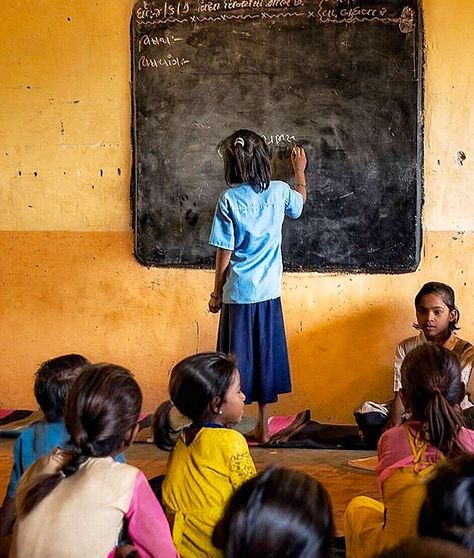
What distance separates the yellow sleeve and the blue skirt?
4.82ft

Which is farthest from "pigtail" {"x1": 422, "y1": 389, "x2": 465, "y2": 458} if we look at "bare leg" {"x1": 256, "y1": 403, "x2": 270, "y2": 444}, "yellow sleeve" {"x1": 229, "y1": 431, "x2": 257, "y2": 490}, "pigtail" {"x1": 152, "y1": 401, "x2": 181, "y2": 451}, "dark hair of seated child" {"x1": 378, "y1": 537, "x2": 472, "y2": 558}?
"bare leg" {"x1": 256, "y1": 403, "x2": 270, "y2": 444}

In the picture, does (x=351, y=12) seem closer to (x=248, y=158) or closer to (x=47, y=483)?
(x=248, y=158)

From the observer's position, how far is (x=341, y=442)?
3.67m

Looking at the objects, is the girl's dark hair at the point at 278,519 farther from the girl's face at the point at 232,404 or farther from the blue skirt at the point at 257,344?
the blue skirt at the point at 257,344

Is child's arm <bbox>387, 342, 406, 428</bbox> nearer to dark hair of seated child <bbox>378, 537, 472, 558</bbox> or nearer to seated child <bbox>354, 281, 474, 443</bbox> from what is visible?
seated child <bbox>354, 281, 474, 443</bbox>

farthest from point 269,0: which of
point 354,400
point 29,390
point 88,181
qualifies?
point 29,390

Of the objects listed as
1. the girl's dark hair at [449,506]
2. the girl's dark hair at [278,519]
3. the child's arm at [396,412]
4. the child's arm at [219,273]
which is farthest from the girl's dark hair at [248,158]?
the girl's dark hair at [278,519]

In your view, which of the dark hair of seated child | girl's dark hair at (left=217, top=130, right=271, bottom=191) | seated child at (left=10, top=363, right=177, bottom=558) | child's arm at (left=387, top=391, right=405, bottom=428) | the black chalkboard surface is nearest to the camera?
the dark hair of seated child

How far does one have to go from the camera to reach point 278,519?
40.4 inches

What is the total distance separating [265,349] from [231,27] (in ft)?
5.00

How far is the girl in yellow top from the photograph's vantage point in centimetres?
196

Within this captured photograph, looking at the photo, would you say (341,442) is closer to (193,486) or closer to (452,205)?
(452,205)

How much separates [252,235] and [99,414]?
1.80 metres

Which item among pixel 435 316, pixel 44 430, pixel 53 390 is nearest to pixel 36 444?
pixel 44 430
